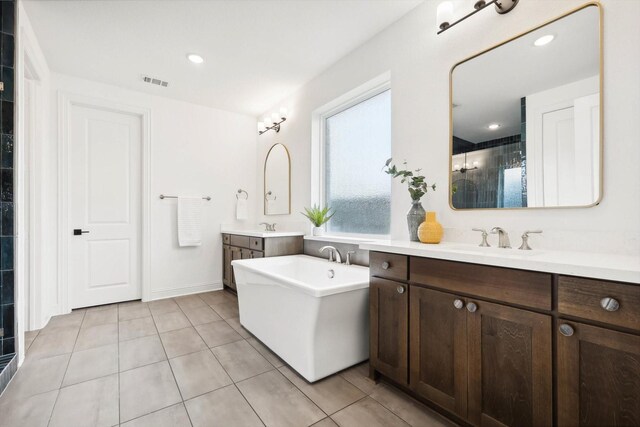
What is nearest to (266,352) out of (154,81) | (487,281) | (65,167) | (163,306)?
(487,281)

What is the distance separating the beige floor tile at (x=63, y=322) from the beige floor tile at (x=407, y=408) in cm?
282

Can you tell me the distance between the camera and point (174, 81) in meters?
3.25

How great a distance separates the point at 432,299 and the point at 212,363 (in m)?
1.55

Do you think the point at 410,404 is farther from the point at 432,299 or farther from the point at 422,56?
the point at 422,56

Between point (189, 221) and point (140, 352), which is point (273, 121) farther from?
point (140, 352)

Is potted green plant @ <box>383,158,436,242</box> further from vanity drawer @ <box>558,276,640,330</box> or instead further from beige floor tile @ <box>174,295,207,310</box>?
beige floor tile @ <box>174,295,207,310</box>

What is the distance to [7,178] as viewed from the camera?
1.88 metres

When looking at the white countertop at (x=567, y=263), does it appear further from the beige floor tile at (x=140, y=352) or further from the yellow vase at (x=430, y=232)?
the beige floor tile at (x=140, y=352)

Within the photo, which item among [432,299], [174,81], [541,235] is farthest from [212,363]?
[174,81]

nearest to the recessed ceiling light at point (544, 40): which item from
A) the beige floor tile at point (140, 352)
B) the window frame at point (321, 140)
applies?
the window frame at point (321, 140)

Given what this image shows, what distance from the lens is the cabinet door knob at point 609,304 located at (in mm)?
914

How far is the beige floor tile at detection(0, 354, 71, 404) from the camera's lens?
5.50 ft

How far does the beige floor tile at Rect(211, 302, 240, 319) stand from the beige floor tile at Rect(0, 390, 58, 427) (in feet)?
4.67

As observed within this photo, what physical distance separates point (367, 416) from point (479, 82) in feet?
6.60
